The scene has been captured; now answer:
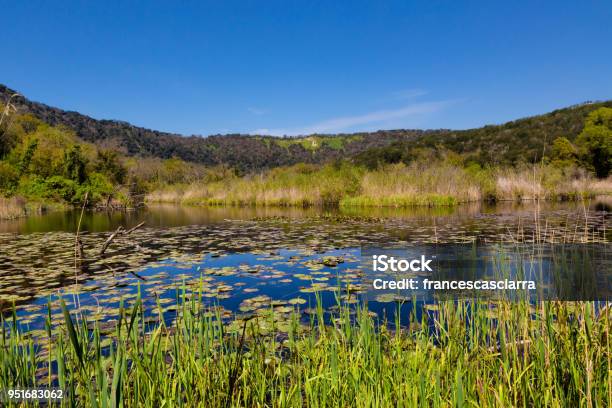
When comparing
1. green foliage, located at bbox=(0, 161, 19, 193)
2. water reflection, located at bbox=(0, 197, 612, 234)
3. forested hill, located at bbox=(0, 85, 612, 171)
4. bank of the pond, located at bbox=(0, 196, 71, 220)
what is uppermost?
forested hill, located at bbox=(0, 85, 612, 171)

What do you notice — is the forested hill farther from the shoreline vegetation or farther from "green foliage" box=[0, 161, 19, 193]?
"green foliage" box=[0, 161, 19, 193]

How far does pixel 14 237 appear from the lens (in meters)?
12.2

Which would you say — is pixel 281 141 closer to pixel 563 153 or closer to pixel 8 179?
pixel 563 153

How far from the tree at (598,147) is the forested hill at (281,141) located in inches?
611

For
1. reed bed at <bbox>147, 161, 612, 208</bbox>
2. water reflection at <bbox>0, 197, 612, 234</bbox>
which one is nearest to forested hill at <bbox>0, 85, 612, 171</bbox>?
reed bed at <bbox>147, 161, 612, 208</bbox>

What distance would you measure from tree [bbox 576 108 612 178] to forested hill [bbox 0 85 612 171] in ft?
50.9

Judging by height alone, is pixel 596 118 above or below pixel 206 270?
above

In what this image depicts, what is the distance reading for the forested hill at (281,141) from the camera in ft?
182

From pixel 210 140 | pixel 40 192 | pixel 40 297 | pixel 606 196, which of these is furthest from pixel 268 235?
pixel 210 140

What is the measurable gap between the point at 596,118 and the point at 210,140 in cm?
8667

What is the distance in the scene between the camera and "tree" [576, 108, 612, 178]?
3325cm

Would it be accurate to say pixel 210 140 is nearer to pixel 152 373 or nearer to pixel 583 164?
pixel 583 164

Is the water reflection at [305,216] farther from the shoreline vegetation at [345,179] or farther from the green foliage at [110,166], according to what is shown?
the green foliage at [110,166]

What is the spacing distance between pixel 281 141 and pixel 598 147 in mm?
82316
